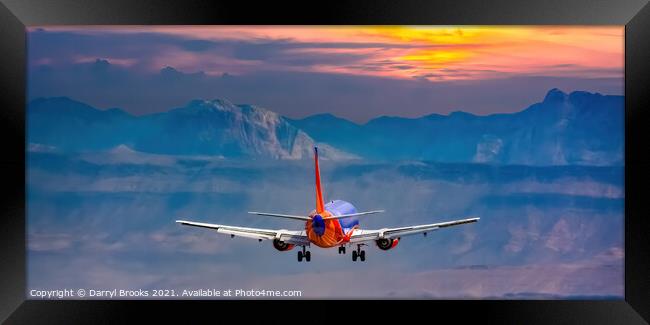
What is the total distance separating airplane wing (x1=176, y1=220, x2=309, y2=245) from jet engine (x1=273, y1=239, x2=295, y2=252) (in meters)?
0.11

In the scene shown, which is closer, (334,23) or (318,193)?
(334,23)

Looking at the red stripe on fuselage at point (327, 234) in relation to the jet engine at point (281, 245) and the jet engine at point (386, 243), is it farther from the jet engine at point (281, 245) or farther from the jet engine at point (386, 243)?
the jet engine at point (386, 243)

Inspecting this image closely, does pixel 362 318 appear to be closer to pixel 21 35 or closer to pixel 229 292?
pixel 229 292

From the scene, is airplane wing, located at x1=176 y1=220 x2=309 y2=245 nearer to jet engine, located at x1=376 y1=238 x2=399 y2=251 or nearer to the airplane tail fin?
the airplane tail fin

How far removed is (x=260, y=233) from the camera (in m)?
32.0

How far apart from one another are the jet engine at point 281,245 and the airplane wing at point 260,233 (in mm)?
110

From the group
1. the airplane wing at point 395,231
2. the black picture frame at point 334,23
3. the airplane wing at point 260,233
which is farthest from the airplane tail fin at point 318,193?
the black picture frame at point 334,23

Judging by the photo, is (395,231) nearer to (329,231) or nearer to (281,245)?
(329,231)

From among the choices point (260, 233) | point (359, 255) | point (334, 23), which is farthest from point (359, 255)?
point (334, 23)

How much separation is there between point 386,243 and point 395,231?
31cm

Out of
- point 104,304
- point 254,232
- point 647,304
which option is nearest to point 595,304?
point 647,304

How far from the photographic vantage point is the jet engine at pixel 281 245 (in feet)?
104

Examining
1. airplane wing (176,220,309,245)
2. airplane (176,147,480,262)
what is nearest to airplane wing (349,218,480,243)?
airplane (176,147,480,262)

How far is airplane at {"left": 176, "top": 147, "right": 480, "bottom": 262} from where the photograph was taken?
102ft
